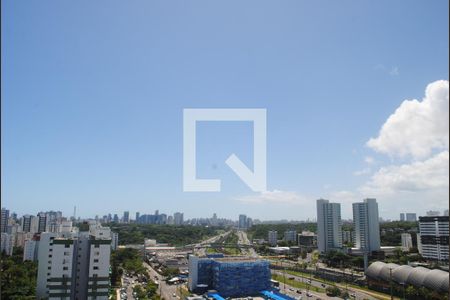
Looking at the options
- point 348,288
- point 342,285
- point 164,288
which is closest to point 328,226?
point 342,285

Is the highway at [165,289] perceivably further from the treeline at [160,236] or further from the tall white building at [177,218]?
the tall white building at [177,218]

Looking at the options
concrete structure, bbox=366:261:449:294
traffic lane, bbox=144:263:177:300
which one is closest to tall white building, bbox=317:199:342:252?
concrete structure, bbox=366:261:449:294

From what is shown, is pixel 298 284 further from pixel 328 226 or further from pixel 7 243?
pixel 7 243

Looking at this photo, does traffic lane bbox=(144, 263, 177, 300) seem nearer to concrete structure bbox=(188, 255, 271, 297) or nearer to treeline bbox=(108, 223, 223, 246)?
concrete structure bbox=(188, 255, 271, 297)

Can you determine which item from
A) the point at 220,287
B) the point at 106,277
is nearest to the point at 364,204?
the point at 220,287

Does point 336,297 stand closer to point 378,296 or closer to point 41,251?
point 378,296

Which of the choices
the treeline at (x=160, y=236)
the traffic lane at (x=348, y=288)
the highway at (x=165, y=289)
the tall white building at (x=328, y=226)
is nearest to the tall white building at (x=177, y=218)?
the treeline at (x=160, y=236)
